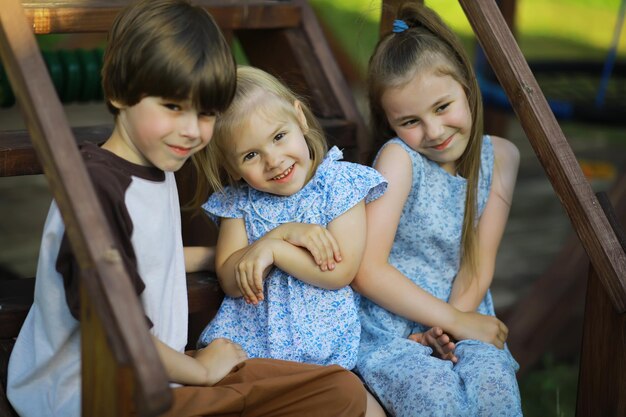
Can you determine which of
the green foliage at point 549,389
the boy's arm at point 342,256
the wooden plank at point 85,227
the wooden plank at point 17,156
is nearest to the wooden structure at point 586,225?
the boy's arm at point 342,256

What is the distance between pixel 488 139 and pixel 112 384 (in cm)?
154

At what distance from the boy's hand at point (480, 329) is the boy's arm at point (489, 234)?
0.06 m

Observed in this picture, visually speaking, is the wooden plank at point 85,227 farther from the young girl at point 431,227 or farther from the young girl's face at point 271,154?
the young girl at point 431,227

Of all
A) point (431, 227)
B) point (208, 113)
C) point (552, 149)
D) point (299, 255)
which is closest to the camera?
point (208, 113)

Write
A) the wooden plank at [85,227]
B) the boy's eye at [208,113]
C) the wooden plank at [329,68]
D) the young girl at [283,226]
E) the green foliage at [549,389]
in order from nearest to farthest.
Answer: the wooden plank at [85,227] → the boy's eye at [208,113] → the young girl at [283,226] → the wooden plank at [329,68] → the green foliage at [549,389]

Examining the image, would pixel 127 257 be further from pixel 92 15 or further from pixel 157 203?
pixel 92 15

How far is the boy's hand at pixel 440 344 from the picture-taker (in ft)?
8.63

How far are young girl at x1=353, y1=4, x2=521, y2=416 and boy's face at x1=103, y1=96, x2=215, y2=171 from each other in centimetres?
66

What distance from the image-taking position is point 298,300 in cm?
256

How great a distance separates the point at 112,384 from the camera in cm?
184

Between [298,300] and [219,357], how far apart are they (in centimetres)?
27

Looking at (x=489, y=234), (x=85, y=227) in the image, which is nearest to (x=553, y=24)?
(x=489, y=234)

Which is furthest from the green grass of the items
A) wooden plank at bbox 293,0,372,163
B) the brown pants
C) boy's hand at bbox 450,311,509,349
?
the brown pants

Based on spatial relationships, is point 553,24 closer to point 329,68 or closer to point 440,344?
point 329,68
